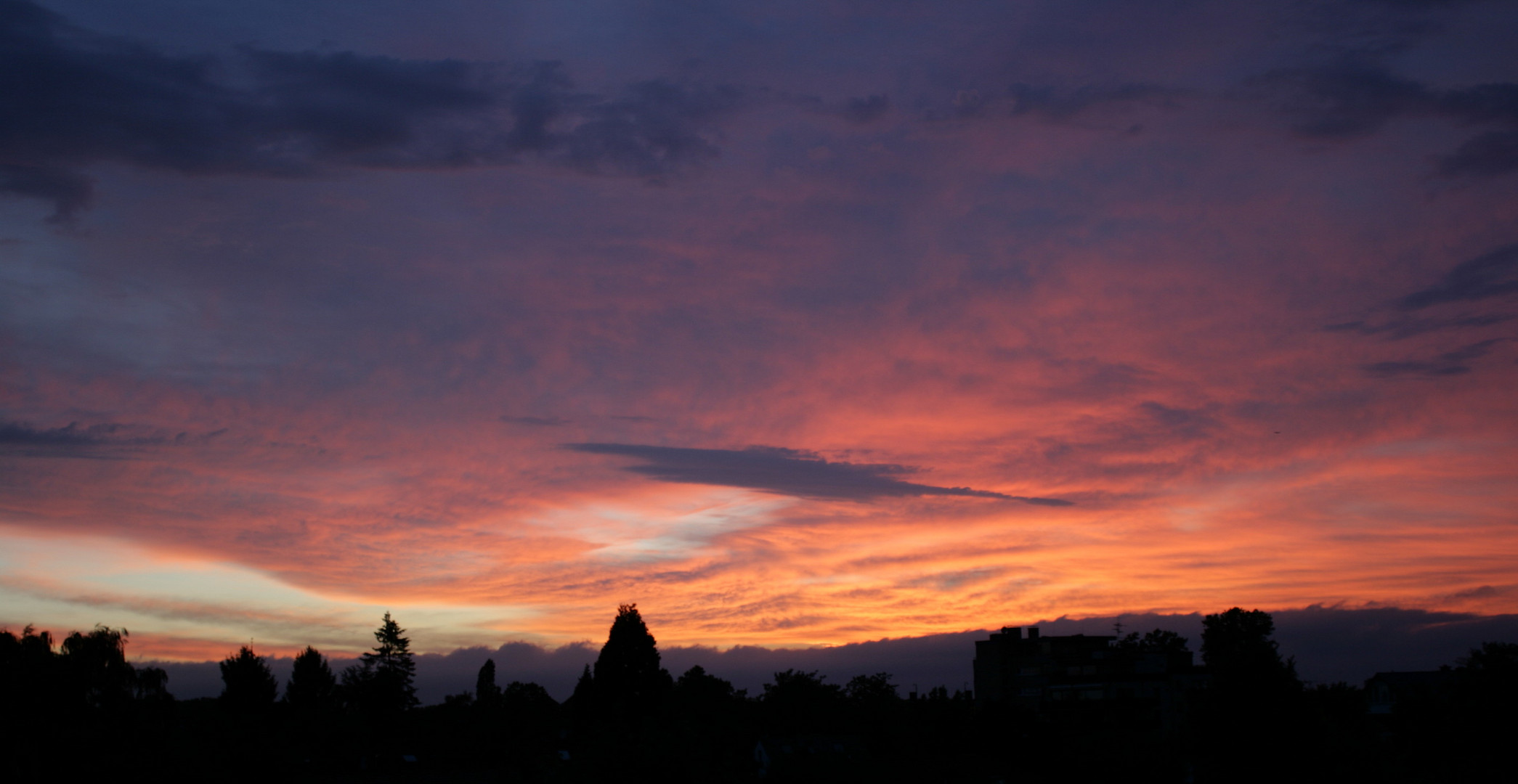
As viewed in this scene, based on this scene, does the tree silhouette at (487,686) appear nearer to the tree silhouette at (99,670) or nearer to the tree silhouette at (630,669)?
the tree silhouette at (630,669)

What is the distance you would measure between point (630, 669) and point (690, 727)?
5987cm

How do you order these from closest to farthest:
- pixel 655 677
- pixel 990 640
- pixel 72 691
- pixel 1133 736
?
pixel 72 691 → pixel 1133 736 → pixel 655 677 → pixel 990 640

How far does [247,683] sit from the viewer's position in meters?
118

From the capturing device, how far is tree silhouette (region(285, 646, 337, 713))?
133750mm

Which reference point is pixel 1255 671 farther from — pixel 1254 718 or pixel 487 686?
pixel 487 686

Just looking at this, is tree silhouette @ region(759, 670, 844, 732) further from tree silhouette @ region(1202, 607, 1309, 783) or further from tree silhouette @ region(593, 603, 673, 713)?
tree silhouette @ region(1202, 607, 1309, 783)

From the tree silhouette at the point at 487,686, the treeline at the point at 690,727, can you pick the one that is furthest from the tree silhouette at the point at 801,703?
the tree silhouette at the point at 487,686

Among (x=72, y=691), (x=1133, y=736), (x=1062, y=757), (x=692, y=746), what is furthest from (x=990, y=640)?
(x=72, y=691)

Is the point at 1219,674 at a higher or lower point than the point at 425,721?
higher

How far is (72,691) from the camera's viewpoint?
171 feet

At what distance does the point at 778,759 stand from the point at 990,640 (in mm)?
73739

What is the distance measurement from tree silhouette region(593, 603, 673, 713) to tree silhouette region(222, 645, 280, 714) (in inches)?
1463

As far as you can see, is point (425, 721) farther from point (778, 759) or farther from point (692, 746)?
point (692, 746)

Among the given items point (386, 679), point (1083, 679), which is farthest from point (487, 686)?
point (1083, 679)
